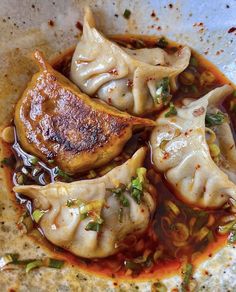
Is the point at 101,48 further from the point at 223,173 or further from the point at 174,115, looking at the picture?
the point at 223,173

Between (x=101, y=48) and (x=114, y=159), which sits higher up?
(x=101, y=48)

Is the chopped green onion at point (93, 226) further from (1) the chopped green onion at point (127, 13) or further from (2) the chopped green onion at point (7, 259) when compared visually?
(1) the chopped green onion at point (127, 13)

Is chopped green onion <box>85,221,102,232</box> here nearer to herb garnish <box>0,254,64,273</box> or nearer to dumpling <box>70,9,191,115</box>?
herb garnish <box>0,254,64,273</box>

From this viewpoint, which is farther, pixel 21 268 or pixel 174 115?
pixel 174 115

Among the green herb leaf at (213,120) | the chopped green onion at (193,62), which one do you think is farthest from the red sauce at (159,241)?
the chopped green onion at (193,62)

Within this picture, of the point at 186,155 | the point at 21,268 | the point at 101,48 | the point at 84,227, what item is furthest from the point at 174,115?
the point at 21,268

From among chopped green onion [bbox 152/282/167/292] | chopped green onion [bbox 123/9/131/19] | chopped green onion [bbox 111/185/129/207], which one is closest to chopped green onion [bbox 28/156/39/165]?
chopped green onion [bbox 111/185/129/207]
